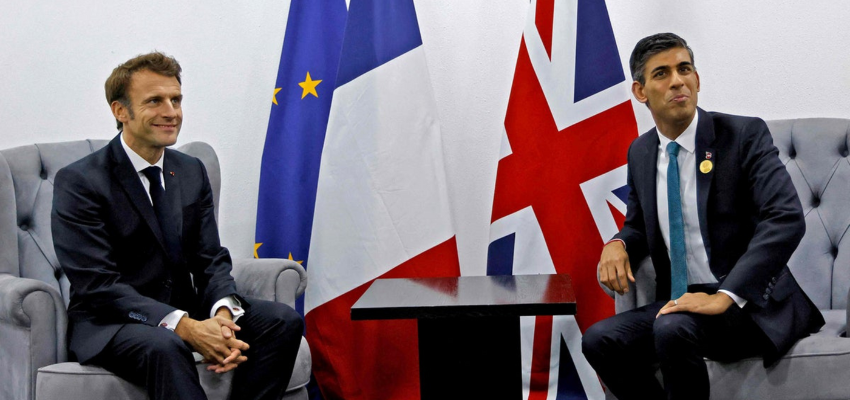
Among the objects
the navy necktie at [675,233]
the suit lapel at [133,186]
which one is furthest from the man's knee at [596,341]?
the suit lapel at [133,186]

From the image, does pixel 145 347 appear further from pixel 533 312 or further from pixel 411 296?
pixel 533 312

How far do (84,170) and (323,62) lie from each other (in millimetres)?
1322

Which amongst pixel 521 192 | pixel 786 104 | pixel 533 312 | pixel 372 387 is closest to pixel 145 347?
pixel 533 312

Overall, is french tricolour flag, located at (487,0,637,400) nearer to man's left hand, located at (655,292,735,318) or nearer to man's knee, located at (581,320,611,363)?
man's knee, located at (581,320,611,363)

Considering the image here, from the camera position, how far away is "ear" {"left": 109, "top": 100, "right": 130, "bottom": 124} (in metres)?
2.65

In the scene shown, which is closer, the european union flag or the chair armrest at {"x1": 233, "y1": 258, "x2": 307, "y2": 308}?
the chair armrest at {"x1": 233, "y1": 258, "x2": 307, "y2": 308}

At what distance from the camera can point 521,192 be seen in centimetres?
332

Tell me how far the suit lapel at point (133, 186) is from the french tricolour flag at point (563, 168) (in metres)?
1.41

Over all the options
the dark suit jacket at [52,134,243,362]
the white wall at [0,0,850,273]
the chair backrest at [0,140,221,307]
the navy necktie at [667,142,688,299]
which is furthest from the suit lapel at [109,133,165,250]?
the navy necktie at [667,142,688,299]

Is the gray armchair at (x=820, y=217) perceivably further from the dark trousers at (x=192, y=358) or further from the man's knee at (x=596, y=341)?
the dark trousers at (x=192, y=358)

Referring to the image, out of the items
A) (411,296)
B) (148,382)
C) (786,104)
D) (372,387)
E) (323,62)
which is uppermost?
(323,62)

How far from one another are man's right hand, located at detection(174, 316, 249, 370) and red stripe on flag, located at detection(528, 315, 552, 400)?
4.54 ft

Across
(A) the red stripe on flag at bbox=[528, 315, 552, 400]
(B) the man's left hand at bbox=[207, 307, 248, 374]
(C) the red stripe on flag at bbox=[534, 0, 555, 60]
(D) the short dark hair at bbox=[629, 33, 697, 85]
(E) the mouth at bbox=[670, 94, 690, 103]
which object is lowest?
(A) the red stripe on flag at bbox=[528, 315, 552, 400]

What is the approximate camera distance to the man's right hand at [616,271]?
8.65 feet
